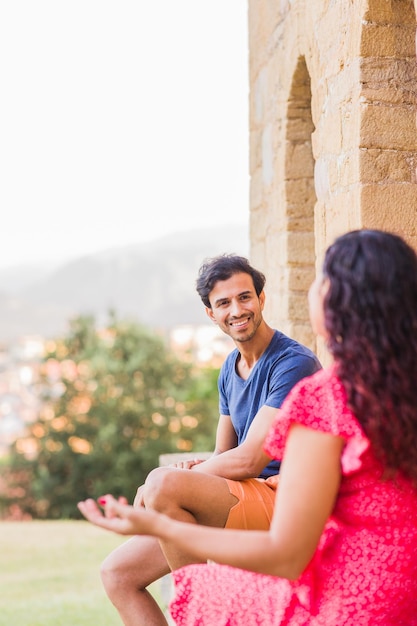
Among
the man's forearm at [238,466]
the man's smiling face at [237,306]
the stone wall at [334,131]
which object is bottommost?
the man's forearm at [238,466]

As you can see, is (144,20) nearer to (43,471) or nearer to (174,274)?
(174,274)

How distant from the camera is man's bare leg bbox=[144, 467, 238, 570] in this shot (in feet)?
6.91

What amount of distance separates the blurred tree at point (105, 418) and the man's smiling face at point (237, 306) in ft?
38.6

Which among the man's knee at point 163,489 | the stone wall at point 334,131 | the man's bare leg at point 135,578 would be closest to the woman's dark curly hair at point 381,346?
the man's knee at point 163,489

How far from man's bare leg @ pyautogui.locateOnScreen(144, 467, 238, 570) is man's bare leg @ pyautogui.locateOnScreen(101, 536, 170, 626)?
0.21m

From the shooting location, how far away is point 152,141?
128 feet

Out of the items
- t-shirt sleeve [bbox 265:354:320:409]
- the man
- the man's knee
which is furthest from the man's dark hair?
the man's knee

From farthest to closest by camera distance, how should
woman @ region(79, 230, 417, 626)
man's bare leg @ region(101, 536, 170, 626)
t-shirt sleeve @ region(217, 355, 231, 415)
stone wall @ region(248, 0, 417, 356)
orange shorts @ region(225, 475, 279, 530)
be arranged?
1. t-shirt sleeve @ region(217, 355, 231, 415)
2. stone wall @ region(248, 0, 417, 356)
3. man's bare leg @ region(101, 536, 170, 626)
4. orange shorts @ region(225, 475, 279, 530)
5. woman @ region(79, 230, 417, 626)

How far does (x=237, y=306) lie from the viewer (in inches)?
107

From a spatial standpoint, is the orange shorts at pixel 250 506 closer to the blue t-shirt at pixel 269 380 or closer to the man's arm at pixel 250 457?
the man's arm at pixel 250 457

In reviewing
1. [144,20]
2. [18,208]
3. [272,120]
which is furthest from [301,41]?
[144,20]

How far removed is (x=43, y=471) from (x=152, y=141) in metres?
27.1

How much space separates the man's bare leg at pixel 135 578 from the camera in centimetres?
235

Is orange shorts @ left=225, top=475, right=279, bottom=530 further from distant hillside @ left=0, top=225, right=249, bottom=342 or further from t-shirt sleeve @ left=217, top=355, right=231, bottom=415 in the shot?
distant hillside @ left=0, top=225, right=249, bottom=342
